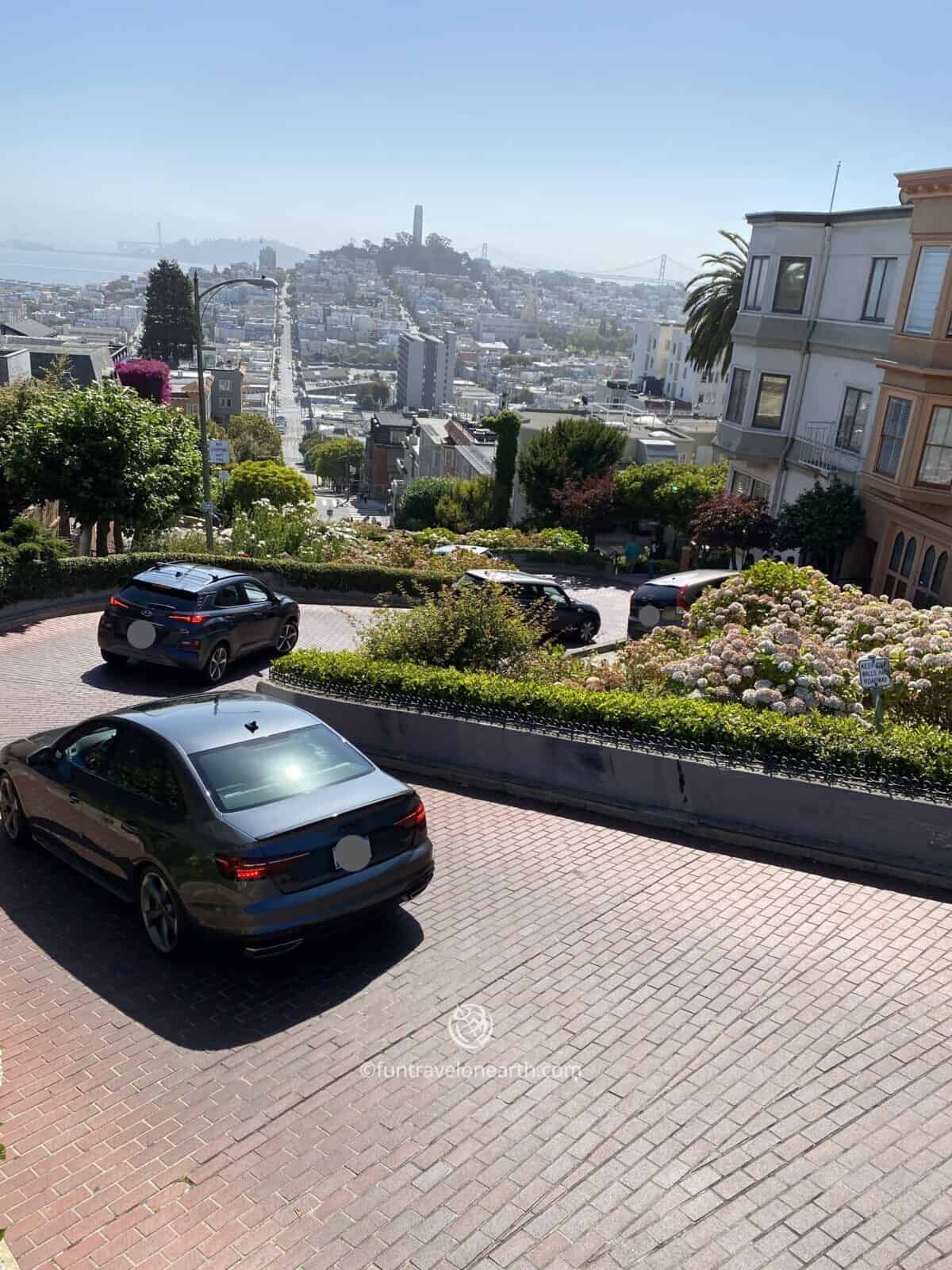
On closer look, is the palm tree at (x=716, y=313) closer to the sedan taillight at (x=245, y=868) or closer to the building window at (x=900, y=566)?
the building window at (x=900, y=566)

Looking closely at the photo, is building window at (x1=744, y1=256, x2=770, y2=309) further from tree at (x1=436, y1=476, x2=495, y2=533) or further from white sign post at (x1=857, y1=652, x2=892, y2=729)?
white sign post at (x1=857, y1=652, x2=892, y2=729)

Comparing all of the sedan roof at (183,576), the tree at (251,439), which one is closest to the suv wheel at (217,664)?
the sedan roof at (183,576)

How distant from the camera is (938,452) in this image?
20031mm

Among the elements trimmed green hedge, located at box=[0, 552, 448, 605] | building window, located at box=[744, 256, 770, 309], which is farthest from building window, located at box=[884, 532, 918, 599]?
trimmed green hedge, located at box=[0, 552, 448, 605]

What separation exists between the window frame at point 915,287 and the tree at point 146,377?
5146 centimetres

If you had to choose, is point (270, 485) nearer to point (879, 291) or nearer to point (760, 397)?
point (760, 397)

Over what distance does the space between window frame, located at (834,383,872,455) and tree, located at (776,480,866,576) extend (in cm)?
131

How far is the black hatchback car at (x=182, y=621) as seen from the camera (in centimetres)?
1337

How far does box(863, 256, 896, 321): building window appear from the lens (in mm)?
23562

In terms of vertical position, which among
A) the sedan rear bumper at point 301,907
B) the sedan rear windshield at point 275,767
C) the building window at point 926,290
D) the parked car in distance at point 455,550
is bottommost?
the parked car in distance at point 455,550

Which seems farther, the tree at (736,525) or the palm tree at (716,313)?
the palm tree at (716,313)

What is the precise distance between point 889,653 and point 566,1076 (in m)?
6.63

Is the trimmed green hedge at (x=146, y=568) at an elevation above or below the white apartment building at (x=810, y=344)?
below

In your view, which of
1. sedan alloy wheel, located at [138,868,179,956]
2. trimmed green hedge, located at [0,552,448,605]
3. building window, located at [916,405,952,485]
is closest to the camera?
sedan alloy wheel, located at [138,868,179,956]
